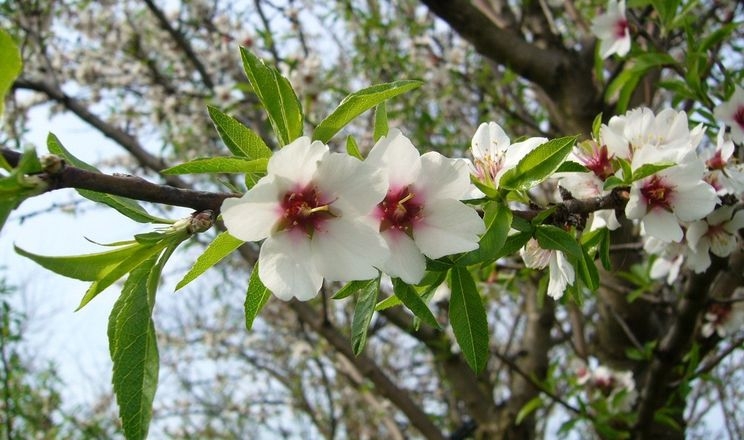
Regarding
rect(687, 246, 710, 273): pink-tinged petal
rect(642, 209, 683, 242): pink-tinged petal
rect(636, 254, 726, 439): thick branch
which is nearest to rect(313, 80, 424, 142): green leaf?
rect(642, 209, 683, 242): pink-tinged petal

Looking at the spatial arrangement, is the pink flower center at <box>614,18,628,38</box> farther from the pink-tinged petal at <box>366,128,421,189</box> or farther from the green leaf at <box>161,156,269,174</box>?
the green leaf at <box>161,156,269,174</box>

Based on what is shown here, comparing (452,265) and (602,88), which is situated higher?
(602,88)

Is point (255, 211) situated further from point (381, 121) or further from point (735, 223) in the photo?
point (735, 223)

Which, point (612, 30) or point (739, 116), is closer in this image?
point (739, 116)

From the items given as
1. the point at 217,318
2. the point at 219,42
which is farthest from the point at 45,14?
the point at 217,318

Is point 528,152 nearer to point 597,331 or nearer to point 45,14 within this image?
point 597,331

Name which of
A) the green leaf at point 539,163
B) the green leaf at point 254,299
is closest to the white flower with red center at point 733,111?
the green leaf at point 539,163

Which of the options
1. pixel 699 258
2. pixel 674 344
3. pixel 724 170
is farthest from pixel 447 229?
pixel 674 344
